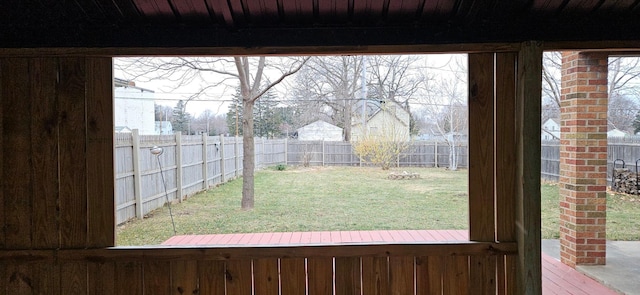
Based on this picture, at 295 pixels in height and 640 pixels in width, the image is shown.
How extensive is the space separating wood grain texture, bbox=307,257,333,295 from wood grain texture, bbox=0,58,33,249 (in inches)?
60.9

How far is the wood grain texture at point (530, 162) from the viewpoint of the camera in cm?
218

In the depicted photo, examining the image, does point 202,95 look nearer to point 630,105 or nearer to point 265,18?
point 265,18

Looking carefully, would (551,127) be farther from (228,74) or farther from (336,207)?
(228,74)

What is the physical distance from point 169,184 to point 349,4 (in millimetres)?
5662

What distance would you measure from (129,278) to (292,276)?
0.90m

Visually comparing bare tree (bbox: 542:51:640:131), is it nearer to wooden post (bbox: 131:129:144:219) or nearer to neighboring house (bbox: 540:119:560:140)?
neighboring house (bbox: 540:119:560:140)

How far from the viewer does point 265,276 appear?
2303 mm

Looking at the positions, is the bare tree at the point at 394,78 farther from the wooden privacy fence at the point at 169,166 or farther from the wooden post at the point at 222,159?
the wooden post at the point at 222,159

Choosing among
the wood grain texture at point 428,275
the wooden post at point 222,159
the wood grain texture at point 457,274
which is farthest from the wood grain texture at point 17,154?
the wooden post at point 222,159

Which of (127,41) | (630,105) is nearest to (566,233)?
(127,41)

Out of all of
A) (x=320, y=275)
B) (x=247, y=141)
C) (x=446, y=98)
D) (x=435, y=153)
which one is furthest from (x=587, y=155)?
(x=446, y=98)

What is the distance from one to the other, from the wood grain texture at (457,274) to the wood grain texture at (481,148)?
15cm

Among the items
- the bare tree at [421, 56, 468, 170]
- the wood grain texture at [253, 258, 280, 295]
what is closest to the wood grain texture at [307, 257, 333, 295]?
the wood grain texture at [253, 258, 280, 295]

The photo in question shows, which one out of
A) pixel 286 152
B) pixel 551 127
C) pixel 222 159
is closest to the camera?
pixel 222 159
